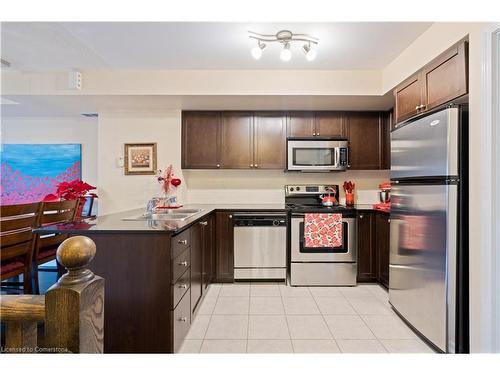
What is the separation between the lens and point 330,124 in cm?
343

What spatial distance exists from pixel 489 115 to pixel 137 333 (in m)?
2.36

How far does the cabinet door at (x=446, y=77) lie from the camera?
1708mm

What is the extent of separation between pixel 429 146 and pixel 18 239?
3028 mm

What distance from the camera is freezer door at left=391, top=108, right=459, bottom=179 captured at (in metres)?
1.66

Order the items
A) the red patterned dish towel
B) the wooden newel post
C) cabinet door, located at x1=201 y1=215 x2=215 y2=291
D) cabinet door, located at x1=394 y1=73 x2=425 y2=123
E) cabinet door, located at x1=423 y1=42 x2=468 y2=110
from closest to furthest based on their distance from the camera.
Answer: the wooden newel post → cabinet door, located at x1=423 y1=42 x2=468 y2=110 → cabinet door, located at x1=394 y1=73 x2=425 y2=123 → cabinet door, located at x1=201 y1=215 x2=215 y2=291 → the red patterned dish towel

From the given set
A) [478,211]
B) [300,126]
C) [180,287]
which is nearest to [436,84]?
[478,211]

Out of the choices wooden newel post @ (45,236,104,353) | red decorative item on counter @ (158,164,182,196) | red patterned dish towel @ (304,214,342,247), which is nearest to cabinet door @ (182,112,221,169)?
red decorative item on counter @ (158,164,182,196)

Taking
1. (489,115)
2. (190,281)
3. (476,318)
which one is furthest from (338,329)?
(489,115)

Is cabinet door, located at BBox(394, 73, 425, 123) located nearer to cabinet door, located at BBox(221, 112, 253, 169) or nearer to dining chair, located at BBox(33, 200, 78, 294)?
cabinet door, located at BBox(221, 112, 253, 169)

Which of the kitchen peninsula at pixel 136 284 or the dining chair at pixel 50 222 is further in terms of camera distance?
the dining chair at pixel 50 222

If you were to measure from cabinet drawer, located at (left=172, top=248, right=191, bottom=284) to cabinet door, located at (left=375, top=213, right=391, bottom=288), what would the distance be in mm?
2117

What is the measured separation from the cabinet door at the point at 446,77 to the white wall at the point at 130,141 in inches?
104

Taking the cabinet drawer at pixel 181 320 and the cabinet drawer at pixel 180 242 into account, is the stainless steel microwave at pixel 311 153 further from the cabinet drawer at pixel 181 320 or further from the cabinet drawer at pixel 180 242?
the cabinet drawer at pixel 181 320

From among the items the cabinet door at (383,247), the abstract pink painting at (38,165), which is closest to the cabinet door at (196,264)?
the cabinet door at (383,247)
